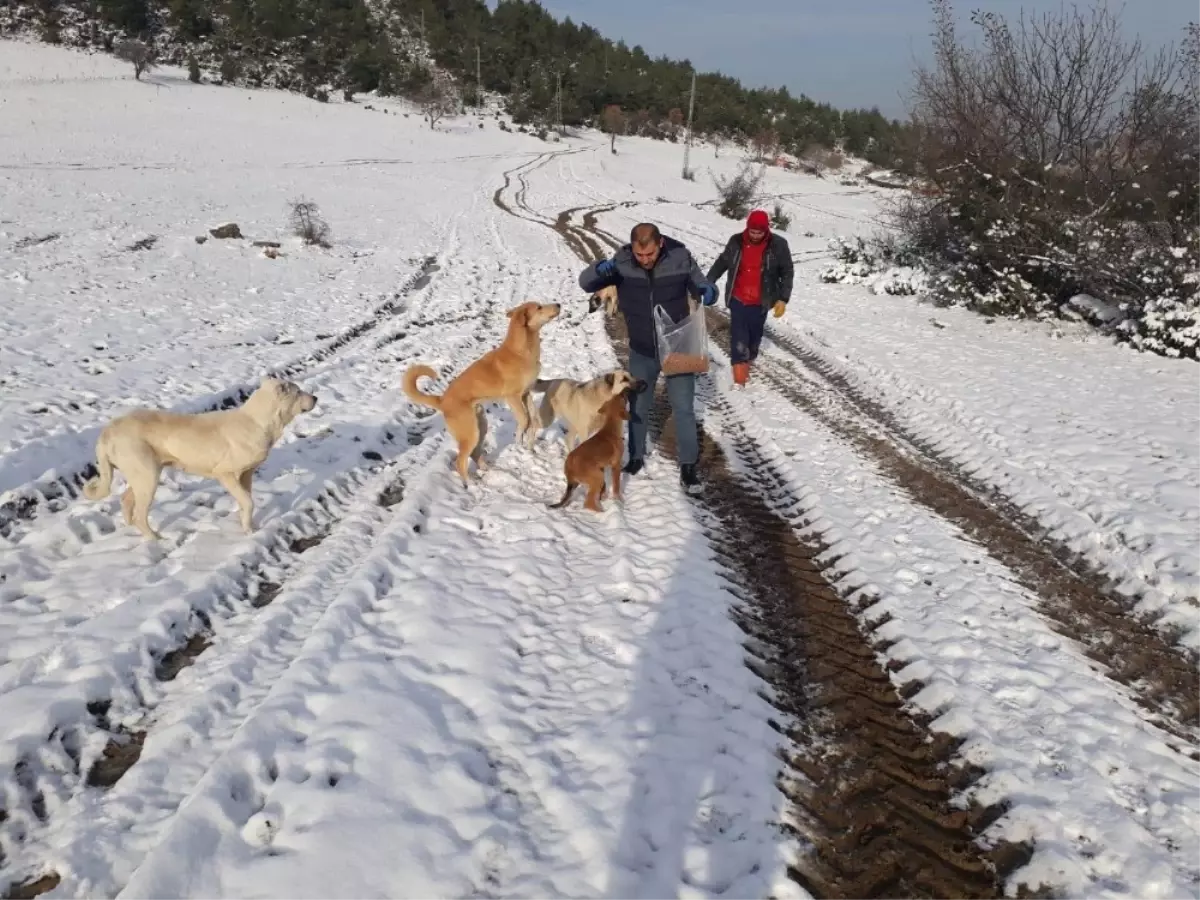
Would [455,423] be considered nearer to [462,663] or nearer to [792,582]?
[462,663]

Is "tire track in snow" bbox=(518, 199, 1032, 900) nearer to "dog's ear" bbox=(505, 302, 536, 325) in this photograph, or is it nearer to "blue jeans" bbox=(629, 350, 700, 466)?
"blue jeans" bbox=(629, 350, 700, 466)

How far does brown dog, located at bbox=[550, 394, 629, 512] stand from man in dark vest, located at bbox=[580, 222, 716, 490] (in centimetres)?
50

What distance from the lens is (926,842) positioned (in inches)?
114

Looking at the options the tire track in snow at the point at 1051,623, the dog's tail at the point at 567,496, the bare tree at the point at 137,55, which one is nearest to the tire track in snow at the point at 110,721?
the dog's tail at the point at 567,496

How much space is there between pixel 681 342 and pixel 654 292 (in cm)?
49

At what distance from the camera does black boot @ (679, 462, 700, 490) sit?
20.5 ft

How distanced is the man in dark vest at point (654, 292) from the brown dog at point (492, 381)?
25.7 inches

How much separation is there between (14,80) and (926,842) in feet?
208

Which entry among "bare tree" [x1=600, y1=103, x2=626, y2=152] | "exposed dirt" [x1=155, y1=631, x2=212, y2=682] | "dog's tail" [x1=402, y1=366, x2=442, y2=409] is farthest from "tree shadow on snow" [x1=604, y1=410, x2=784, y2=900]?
"bare tree" [x1=600, y1=103, x2=626, y2=152]

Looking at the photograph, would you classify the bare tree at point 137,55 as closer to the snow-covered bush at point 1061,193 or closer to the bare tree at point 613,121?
the bare tree at point 613,121

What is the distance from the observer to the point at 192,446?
478cm

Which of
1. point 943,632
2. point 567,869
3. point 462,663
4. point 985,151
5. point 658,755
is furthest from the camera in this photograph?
point 985,151

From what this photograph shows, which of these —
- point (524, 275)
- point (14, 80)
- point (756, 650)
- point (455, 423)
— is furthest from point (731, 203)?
point (14, 80)

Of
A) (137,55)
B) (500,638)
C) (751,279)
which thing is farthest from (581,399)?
(137,55)
